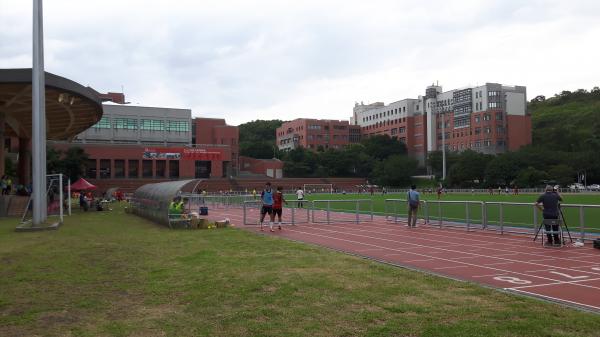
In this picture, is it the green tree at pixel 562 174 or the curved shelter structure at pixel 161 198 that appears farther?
the green tree at pixel 562 174

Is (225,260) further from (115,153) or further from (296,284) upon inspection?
(115,153)

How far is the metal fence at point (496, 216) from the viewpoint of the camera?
16.5 meters

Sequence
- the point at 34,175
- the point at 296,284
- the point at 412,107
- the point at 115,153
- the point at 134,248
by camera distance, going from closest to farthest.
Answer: the point at 296,284 → the point at 134,248 → the point at 34,175 → the point at 115,153 → the point at 412,107

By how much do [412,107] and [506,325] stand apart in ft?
420

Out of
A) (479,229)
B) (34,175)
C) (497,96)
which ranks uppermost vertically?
(497,96)

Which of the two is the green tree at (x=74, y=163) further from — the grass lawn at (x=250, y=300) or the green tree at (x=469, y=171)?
the green tree at (x=469, y=171)

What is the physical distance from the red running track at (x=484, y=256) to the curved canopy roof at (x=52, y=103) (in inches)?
682

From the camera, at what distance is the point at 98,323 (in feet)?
20.9

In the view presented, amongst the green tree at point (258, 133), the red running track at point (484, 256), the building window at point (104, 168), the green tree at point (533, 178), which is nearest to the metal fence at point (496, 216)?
the red running track at point (484, 256)

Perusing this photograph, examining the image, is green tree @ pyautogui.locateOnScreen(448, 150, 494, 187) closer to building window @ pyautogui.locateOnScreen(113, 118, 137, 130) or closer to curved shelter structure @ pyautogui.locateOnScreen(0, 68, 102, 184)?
building window @ pyautogui.locateOnScreen(113, 118, 137, 130)

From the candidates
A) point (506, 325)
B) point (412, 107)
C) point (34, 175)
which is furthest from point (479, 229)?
point (412, 107)

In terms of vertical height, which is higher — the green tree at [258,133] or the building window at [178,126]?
the green tree at [258,133]

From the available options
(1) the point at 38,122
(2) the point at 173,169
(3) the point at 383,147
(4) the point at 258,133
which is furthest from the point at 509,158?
(4) the point at 258,133

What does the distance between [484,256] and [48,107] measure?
31162 millimetres
